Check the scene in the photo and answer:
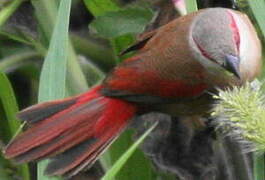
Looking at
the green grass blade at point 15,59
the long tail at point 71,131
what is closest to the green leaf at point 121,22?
the long tail at point 71,131

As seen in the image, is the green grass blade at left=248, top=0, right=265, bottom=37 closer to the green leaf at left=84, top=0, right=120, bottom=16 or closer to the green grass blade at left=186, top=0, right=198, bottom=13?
the green grass blade at left=186, top=0, right=198, bottom=13

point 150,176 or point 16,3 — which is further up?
point 16,3

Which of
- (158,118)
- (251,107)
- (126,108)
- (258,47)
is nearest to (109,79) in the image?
(126,108)

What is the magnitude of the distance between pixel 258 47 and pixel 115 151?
0.47 m

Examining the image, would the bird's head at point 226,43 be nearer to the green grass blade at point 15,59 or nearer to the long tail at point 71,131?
the long tail at point 71,131

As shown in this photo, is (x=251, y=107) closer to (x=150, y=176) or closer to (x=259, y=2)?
(x=259, y=2)

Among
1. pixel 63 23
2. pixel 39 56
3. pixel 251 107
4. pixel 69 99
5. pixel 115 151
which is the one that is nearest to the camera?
pixel 251 107

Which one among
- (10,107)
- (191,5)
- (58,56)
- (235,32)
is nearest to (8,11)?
(10,107)

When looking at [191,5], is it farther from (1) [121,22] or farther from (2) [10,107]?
(2) [10,107]

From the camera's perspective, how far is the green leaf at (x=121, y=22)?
191 centimetres

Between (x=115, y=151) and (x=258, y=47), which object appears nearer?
(x=258, y=47)

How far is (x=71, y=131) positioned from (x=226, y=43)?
0.46 metres

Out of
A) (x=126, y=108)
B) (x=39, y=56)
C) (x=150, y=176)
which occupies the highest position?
(x=39, y=56)

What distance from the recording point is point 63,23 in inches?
62.9
